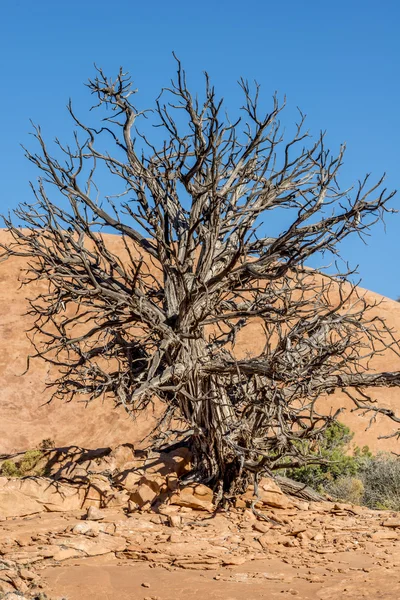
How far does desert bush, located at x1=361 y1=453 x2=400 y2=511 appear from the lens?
39.4ft

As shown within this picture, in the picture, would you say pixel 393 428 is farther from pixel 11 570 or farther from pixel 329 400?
pixel 11 570

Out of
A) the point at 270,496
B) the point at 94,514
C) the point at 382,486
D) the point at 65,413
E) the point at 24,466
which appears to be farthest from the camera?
the point at 65,413

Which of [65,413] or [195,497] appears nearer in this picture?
[195,497]

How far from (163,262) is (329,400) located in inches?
661

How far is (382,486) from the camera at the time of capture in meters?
12.7

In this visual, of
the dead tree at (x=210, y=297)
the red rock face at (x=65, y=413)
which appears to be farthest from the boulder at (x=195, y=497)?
the red rock face at (x=65, y=413)

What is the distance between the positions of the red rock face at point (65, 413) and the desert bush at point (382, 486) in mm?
Result: 7344

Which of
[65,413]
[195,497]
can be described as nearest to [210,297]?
[195,497]

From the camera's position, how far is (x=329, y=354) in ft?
26.9

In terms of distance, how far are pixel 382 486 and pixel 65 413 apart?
50.9ft

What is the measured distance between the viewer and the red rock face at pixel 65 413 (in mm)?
22641

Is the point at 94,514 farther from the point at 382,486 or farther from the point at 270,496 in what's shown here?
the point at 382,486

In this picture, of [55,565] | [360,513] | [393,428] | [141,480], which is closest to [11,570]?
[55,565]

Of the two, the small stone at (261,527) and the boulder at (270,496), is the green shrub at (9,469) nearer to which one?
the boulder at (270,496)
